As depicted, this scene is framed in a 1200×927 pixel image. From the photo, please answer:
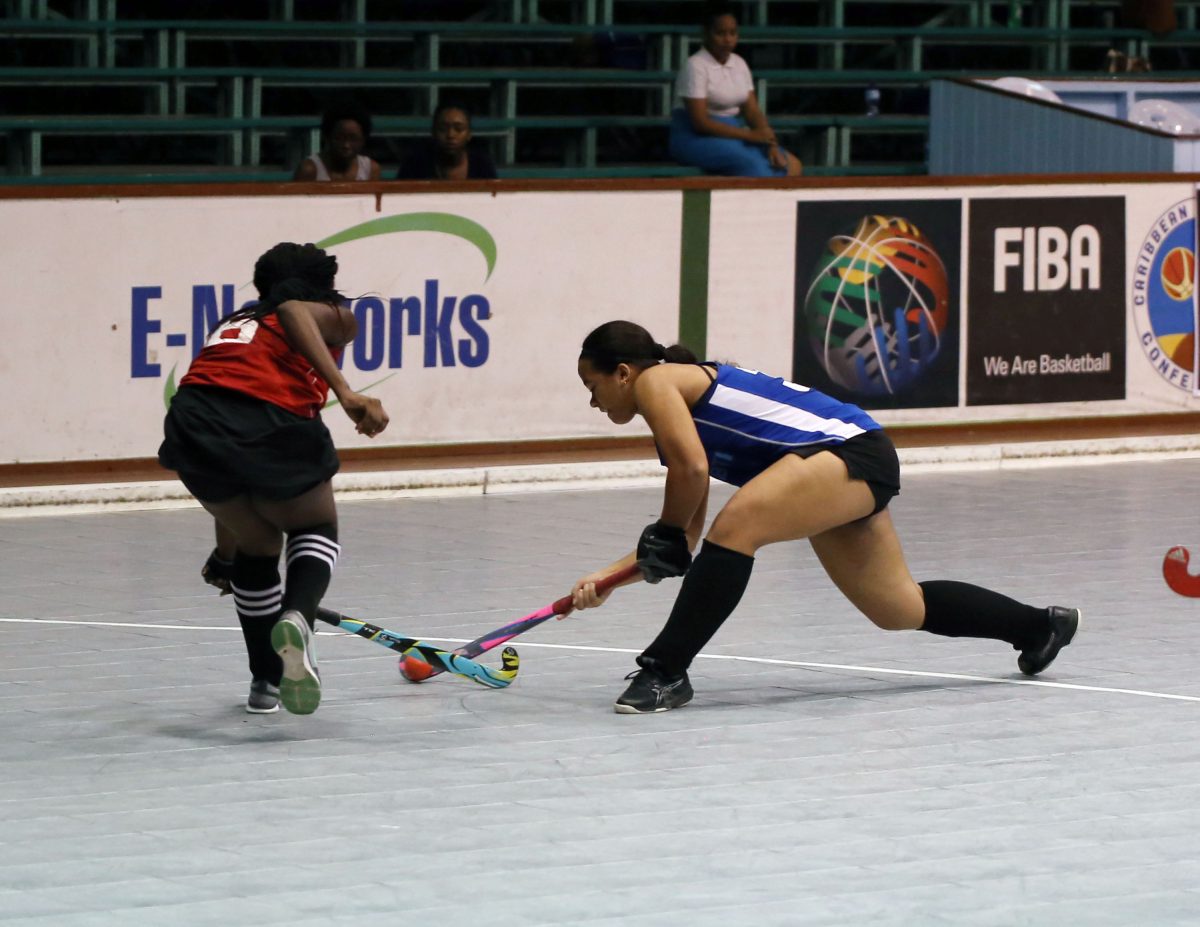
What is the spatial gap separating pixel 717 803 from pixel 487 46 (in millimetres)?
12466

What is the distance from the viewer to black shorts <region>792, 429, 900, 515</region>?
6910 mm

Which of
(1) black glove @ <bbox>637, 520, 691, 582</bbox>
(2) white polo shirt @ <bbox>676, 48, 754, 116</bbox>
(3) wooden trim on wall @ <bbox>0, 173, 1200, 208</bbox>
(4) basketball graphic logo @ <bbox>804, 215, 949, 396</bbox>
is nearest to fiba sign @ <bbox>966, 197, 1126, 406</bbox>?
(3) wooden trim on wall @ <bbox>0, 173, 1200, 208</bbox>

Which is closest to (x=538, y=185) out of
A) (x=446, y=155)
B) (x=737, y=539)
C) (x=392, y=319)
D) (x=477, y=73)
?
(x=392, y=319)

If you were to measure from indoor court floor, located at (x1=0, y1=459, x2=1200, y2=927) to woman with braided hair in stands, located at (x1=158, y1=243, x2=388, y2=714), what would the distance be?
0.44 m

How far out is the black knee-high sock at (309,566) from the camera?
645cm

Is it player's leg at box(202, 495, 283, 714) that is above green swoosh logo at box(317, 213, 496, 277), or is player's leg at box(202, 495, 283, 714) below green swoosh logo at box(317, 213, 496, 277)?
below

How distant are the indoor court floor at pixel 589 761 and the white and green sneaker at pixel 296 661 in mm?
192

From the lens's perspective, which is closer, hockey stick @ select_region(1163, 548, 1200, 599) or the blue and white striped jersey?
the blue and white striped jersey

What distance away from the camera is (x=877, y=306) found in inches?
503

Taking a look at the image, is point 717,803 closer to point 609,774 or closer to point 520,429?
point 609,774

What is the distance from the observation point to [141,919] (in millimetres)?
4777

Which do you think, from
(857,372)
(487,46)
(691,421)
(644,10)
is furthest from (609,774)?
(644,10)

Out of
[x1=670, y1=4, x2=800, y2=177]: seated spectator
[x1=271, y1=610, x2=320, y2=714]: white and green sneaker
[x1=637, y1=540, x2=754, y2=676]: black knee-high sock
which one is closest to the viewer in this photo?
[x1=271, y1=610, x2=320, y2=714]: white and green sneaker

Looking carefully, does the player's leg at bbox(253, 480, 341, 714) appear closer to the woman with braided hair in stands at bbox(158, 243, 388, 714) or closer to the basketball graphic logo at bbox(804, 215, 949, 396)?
the woman with braided hair in stands at bbox(158, 243, 388, 714)
